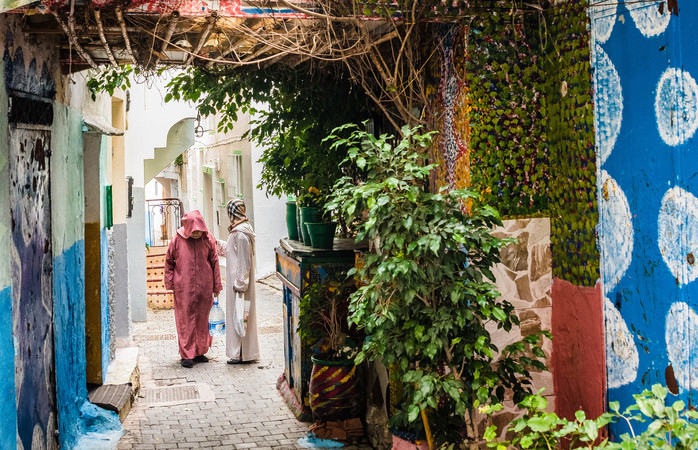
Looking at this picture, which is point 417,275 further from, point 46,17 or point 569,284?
point 46,17

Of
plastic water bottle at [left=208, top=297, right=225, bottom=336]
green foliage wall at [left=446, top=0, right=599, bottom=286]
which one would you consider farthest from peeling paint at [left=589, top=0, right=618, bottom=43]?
plastic water bottle at [left=208, top=297, right=225, bottom=336]

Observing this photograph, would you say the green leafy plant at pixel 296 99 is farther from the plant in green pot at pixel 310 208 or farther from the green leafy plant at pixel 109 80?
the green leafy plant at pixel 109 80

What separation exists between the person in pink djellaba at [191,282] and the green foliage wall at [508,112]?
5.49 meters

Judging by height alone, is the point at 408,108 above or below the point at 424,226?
above

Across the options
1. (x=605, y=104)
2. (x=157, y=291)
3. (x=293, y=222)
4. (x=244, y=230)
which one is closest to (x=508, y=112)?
(x=605, y=104)

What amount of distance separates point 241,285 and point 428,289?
5649mm

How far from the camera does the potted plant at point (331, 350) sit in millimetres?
6621

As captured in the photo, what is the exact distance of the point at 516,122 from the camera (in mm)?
4836

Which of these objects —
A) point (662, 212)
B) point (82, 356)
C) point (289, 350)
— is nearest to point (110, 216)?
point (82, 356)

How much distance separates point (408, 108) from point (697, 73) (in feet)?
7.47

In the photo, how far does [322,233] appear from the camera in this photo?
7.07m

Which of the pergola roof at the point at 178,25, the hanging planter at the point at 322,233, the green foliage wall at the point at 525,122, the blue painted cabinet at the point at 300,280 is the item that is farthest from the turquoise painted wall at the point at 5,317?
the hanging planter at the point at 322,233

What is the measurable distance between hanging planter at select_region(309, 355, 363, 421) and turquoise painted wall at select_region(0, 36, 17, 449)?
278 cm

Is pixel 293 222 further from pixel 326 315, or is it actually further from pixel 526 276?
pixel 526 276
